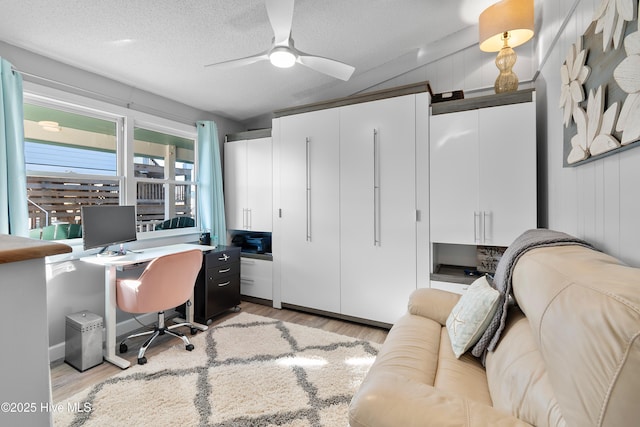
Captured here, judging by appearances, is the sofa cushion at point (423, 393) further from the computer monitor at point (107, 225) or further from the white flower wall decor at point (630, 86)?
the computer monitor at point (107, 225)

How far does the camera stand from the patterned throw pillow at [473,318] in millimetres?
1441

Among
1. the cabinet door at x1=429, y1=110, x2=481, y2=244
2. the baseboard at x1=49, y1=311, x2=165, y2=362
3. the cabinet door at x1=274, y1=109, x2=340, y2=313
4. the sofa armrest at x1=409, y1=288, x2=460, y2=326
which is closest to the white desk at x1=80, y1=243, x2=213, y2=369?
the baseboard at x1=49, y1=311, x2=165, y2=362

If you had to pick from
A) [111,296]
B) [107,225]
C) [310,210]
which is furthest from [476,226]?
[107,225]

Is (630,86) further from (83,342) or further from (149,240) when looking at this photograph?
(149,240)

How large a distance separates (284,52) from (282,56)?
0.14ft

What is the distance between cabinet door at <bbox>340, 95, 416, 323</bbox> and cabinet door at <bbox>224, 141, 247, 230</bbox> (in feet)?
4.76

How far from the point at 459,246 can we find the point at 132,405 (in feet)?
9.87

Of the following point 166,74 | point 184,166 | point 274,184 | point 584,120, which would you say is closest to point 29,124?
point 166,74

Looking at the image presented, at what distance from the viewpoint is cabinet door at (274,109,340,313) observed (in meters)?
3.18

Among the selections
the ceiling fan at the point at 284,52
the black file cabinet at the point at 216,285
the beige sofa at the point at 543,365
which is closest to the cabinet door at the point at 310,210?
the black file cabinet at the point at 216,285

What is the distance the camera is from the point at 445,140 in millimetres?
2660

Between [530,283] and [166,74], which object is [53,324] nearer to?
[166,74]

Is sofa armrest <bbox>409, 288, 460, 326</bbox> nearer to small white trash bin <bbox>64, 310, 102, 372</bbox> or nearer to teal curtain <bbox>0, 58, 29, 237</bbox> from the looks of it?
small white trash bin <bbox>64, 310, 102, 372</bbox>

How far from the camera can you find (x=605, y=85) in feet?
3.91
